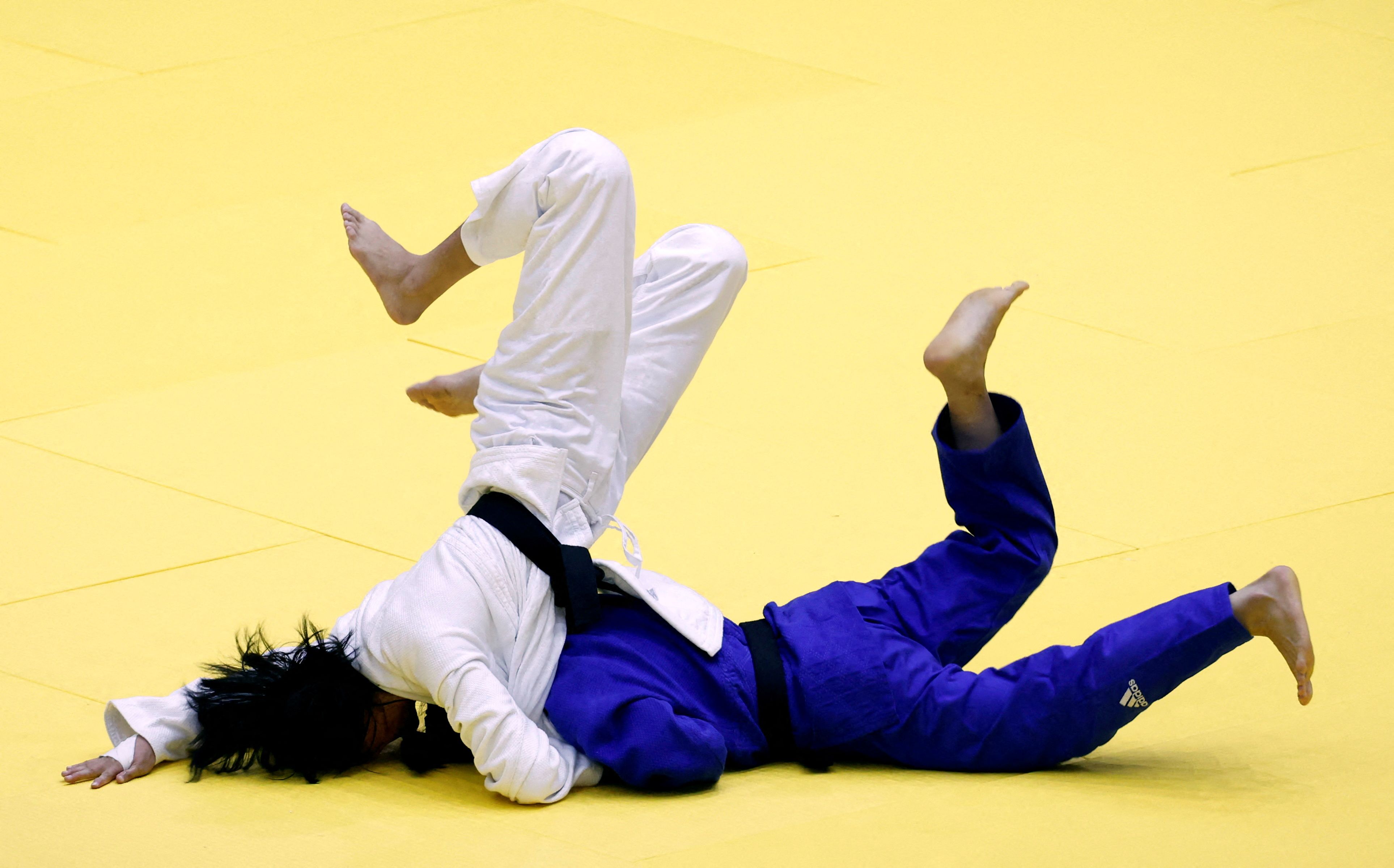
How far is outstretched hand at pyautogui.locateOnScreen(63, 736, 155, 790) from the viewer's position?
98.9 inches

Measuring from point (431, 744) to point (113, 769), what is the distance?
44 centimetres

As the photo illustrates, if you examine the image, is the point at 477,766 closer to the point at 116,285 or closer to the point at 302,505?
the point at 302,505

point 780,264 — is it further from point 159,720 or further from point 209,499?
point 159,720

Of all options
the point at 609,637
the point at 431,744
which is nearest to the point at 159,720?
the point at 431,744

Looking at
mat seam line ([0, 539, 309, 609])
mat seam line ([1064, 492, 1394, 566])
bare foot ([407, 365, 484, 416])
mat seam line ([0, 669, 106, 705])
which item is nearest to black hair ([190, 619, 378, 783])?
mat seam line ([0, 669, 106, 705])

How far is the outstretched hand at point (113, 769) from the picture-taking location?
2.51 meters

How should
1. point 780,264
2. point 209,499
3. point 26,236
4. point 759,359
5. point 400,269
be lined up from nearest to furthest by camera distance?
point 400,269
point 209,499
point 759,359
point 780,264
point 26,236

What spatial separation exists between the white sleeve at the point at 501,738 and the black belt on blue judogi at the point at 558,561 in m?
0.18

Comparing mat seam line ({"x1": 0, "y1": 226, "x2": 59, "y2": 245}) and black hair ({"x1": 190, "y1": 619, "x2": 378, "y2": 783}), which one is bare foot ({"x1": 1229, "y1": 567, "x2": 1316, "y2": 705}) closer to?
black hair ({"x1": 190, "y1": 619, "x2": 378, "y2": 783})

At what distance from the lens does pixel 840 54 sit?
5.88m

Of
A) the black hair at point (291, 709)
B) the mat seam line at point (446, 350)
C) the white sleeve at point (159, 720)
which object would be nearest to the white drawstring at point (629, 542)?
the black hair at point (291, 709)

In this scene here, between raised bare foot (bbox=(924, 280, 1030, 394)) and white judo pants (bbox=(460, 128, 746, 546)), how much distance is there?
0.46m

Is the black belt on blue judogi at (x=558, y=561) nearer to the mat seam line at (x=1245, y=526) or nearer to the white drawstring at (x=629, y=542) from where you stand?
the white drawstring at (x=629, y=542)

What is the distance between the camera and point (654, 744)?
241cm
